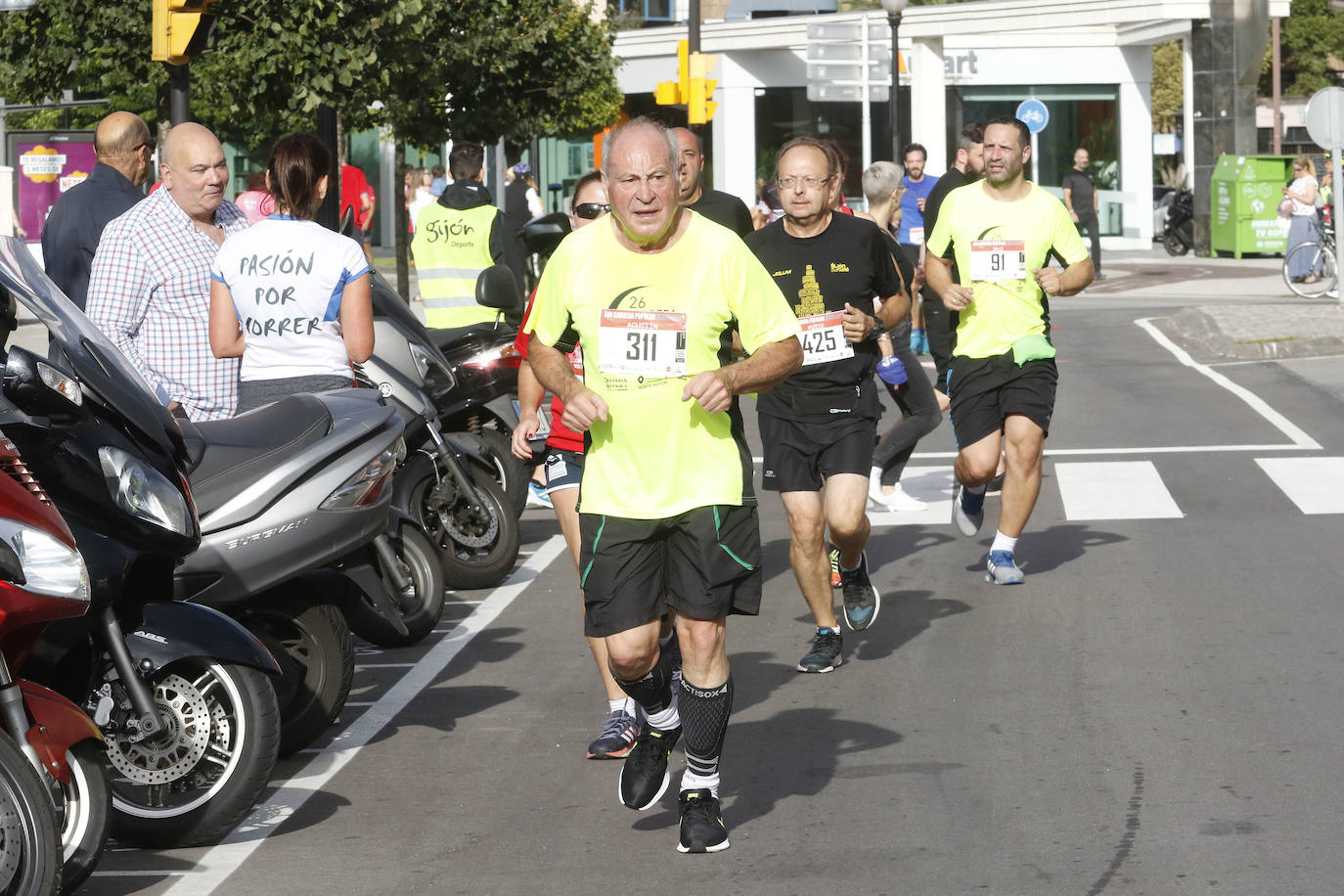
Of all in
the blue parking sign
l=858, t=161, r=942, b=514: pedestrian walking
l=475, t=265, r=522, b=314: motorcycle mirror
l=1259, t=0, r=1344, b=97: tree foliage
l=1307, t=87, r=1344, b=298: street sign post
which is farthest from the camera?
l=1259, t=0, r=1344, b=97: tree foliage

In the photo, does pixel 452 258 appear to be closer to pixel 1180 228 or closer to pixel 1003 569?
pixel 1003 569

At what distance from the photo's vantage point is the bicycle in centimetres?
2686

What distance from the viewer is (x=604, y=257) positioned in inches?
214

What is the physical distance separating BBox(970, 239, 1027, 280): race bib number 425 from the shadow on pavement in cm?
291

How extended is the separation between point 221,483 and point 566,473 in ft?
4.15

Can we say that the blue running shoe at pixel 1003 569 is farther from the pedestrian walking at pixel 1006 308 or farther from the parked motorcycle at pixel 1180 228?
the parked motorcycle at pixel 1180 228

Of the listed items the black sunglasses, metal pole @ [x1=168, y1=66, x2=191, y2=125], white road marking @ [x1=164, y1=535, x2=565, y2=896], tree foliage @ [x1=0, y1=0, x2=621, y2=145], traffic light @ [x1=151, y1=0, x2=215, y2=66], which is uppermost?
tree foliage @ [x1=0, y1=0, x2=621, y2=145]

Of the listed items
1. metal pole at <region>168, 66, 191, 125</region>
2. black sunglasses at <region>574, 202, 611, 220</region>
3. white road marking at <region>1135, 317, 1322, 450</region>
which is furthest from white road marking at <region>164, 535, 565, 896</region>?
white road marking at <region>1135, 317, 1322, 450</region>

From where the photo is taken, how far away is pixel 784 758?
6379 mm

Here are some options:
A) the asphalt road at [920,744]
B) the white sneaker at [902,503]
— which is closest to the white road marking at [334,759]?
the asphalt road at [920,744]

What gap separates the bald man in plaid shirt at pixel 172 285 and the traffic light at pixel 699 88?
17.7 m

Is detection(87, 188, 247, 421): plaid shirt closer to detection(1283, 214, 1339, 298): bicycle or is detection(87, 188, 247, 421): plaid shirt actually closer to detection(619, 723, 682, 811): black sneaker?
detection(619, 723, 682, 811): black sneaker

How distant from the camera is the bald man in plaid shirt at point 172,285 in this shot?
7.31 meters

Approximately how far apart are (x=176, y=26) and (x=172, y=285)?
399 centimetres
